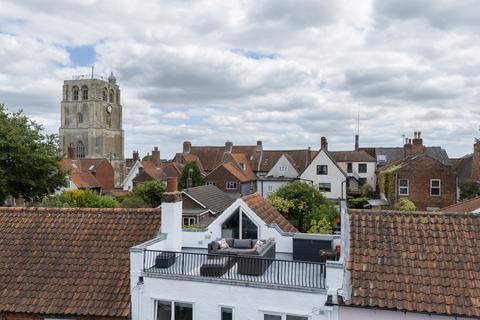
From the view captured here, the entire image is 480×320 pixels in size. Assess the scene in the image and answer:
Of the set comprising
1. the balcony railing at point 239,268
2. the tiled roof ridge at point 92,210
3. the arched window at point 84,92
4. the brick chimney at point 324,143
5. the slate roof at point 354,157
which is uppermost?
the arched window at point 84,92

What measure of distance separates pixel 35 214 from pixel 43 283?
371cm

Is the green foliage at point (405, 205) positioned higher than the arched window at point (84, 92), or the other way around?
the arched window at point (84, 92)

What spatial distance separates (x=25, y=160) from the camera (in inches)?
1157

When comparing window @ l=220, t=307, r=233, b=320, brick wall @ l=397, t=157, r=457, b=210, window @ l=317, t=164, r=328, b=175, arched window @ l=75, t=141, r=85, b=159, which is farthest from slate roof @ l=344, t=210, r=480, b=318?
arched window @ l=75, t=141, r=85, b=159

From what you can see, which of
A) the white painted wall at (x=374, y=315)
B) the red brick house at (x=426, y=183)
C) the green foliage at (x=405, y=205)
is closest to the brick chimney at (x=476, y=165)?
the red brick house at (x=426, y=183)

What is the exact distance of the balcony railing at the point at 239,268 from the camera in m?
11.3

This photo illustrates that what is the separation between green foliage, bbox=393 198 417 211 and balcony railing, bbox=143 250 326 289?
26879mm

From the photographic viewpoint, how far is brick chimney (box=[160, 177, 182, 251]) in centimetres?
1373

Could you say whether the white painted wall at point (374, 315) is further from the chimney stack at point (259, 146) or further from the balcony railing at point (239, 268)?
the chimney stack at point (259, 146)

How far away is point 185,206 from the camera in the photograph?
42.3 meters

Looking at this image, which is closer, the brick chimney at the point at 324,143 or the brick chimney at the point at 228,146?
the brick chimney at the point at 324,143

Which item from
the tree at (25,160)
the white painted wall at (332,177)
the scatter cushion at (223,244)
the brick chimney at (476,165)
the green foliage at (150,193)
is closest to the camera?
the scatter cushion at (223,244)

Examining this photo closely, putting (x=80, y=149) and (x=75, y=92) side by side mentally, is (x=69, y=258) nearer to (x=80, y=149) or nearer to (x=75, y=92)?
(x=80, y=149)

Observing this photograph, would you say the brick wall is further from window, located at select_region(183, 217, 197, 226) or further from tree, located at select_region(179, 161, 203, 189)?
tree, located at select_region(179, 161, 203, 189)
